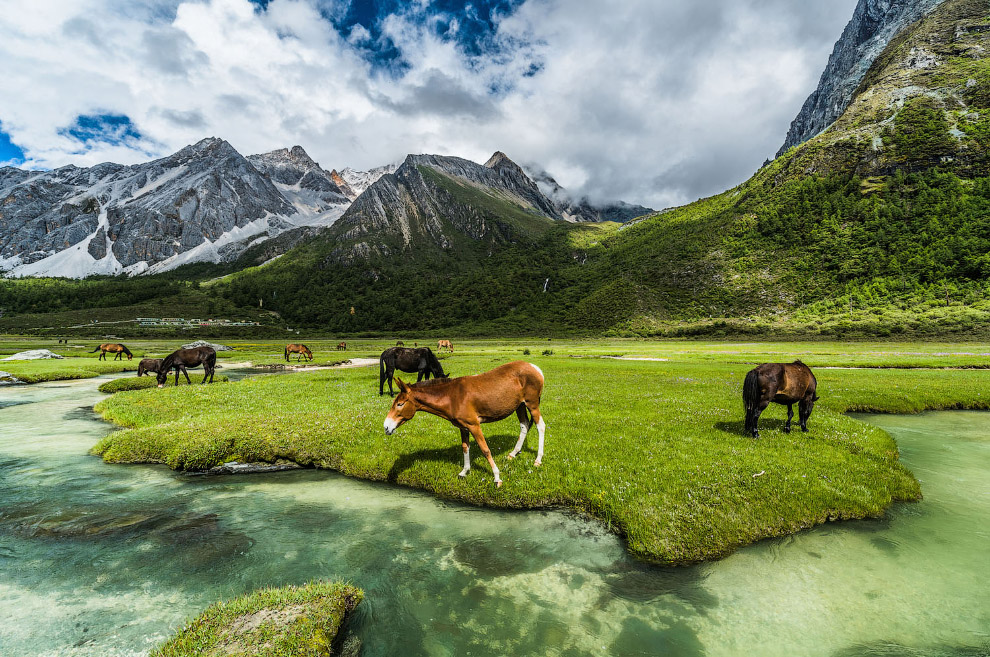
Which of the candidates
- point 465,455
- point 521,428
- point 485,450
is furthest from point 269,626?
point 521,428

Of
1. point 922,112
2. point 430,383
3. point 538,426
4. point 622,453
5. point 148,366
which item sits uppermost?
point 922,112

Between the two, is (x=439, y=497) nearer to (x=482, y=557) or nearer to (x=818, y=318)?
(x=482, y=557)

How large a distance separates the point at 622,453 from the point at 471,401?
5506mm

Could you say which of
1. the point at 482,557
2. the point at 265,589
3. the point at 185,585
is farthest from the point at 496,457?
the point at 185,585

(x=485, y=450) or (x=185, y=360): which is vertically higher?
(x=185, y=360)

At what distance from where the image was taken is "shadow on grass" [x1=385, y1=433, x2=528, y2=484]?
1252 centimetres

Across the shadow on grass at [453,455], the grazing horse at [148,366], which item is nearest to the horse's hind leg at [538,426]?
the shadow on grass at [453,455]

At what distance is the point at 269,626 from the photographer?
18.2ft

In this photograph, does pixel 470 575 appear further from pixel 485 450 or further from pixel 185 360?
pixel 185 360

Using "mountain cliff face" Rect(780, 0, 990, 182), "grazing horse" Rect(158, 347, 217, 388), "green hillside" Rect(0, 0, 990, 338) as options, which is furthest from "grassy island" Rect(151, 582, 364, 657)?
"mountain cliff face" Rect(780, 0, 990, 182)

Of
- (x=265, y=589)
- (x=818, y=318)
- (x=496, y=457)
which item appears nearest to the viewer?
(x=265, y=589)

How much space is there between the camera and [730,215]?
180625 mm

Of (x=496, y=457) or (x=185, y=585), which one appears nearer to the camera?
(x=185, y=585)

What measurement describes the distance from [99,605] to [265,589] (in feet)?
9.82
